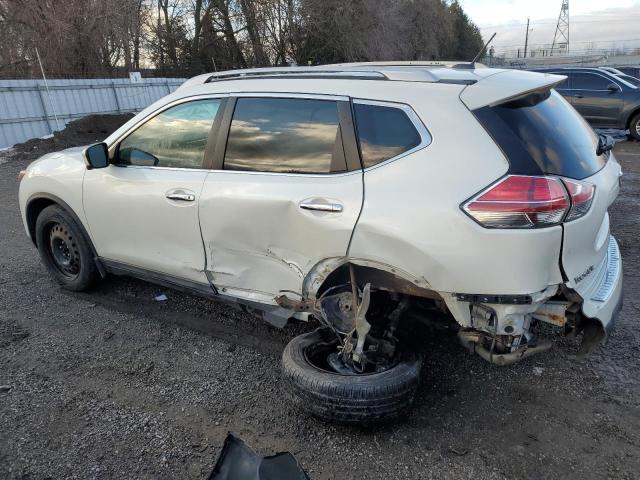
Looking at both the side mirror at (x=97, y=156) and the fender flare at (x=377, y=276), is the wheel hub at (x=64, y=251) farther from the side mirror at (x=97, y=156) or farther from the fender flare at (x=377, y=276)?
the fender flare at (x=377, y=276)

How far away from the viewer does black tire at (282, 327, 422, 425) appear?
253 cm

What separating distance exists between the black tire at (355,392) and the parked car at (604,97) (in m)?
11.6

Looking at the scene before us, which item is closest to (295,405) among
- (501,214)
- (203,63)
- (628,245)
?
(501,214)

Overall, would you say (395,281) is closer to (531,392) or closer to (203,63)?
(531,392)

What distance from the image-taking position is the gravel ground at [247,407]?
2480 millimetres

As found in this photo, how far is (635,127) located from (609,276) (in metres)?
11.3

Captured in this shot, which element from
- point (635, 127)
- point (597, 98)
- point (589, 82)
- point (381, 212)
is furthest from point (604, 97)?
point (381, 212)

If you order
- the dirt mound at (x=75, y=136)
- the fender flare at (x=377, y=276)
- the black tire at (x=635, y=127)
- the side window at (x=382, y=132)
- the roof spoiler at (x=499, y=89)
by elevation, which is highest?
the roof spoiler at (x=499, y=89)

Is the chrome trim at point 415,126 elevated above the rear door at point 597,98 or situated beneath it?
elevated above

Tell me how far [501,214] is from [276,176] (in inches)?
50.5

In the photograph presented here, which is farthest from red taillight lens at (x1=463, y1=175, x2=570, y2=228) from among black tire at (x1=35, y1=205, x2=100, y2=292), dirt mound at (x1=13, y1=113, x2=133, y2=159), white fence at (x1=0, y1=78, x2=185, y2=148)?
white fence at (x1=0, y1=78, x2=185, y2=148)

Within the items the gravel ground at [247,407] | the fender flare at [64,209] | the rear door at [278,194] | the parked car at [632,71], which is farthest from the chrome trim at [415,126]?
the parked car at [632,71]

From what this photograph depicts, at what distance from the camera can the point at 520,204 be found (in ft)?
7.47

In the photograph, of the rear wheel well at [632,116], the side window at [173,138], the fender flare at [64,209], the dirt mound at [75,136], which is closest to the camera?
the side window at [173,138]
